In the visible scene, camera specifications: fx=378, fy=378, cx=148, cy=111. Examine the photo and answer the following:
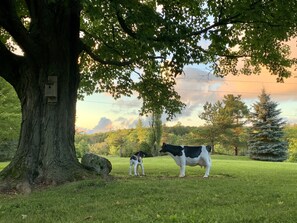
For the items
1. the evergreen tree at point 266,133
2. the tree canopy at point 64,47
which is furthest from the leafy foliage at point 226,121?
the tree canopy at point 64,47

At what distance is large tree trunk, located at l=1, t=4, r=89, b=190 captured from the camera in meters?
12.1

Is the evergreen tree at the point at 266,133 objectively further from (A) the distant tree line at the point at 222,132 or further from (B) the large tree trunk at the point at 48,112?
(B) the large tree trunk at the point at 48,112

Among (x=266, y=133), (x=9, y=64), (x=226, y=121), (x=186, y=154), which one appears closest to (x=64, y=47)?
(x=9, y=64)

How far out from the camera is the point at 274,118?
178 ft

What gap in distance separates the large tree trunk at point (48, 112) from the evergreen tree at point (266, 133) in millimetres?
43917

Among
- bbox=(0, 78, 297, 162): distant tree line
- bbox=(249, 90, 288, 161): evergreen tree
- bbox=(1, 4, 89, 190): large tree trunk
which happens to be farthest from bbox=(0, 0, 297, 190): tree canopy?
bbox=(249, 90, 288, 161): evergreen tree

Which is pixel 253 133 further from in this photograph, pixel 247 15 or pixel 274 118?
pixel 247 15

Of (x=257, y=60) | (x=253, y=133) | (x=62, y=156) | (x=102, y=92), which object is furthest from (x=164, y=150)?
(x=253, y=133)

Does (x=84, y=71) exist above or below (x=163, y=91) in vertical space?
above

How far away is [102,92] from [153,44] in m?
12.1

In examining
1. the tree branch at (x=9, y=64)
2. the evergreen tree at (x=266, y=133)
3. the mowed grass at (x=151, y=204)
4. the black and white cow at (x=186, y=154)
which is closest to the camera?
the mowed grass at (x=151, y=204)

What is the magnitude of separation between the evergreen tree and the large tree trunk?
43.9 metres

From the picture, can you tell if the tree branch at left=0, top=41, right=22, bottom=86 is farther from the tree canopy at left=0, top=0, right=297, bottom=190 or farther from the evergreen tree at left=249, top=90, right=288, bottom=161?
the evergreen tree at left=249, top=90, right=288, bottom=161

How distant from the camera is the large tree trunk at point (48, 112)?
1210 cm
